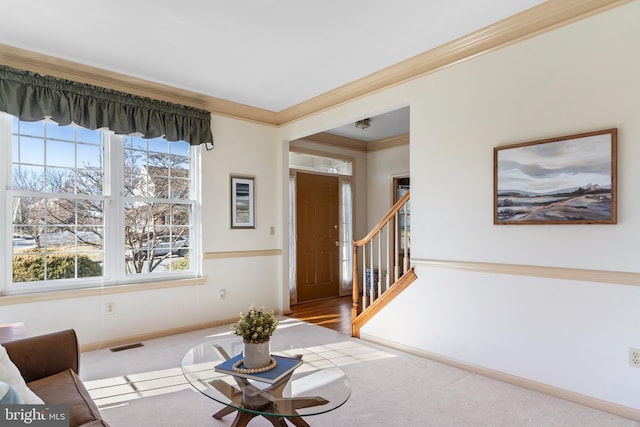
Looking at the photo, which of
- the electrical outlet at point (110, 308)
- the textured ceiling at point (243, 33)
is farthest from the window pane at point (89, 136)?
the electrical outlet at point (110, 308)

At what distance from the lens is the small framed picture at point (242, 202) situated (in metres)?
4.44

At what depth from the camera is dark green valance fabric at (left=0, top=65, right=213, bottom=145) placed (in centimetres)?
304

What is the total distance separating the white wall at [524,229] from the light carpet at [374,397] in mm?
217

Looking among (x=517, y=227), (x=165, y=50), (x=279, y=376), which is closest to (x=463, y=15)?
(x=517, y=227)

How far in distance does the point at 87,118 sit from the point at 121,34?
99 centimetres

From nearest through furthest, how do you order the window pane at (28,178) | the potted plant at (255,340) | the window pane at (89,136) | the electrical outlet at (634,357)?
the potted plant at (255,340) → the electrical outlet at (634,357) → the window pane at (28,178) → the window pane at (89,136)

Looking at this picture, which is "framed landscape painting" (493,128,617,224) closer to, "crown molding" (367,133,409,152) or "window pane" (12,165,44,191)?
Answer: "crown molding" (367,133,409,152)

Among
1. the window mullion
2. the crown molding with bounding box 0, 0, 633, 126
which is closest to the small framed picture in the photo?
the crown molding with bounding box 0, 0, 633, 126

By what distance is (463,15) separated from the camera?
257 cm

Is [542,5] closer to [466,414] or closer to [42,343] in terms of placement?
[466,414]

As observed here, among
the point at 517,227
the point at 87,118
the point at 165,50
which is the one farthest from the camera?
the point at 87,118

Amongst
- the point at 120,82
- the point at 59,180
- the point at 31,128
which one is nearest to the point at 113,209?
the point at 59,180

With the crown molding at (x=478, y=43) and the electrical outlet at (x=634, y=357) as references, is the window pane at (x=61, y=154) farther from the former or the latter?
the electrical outlet at (x=634, y=357)

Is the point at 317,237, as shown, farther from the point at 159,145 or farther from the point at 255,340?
the point at 255,340
